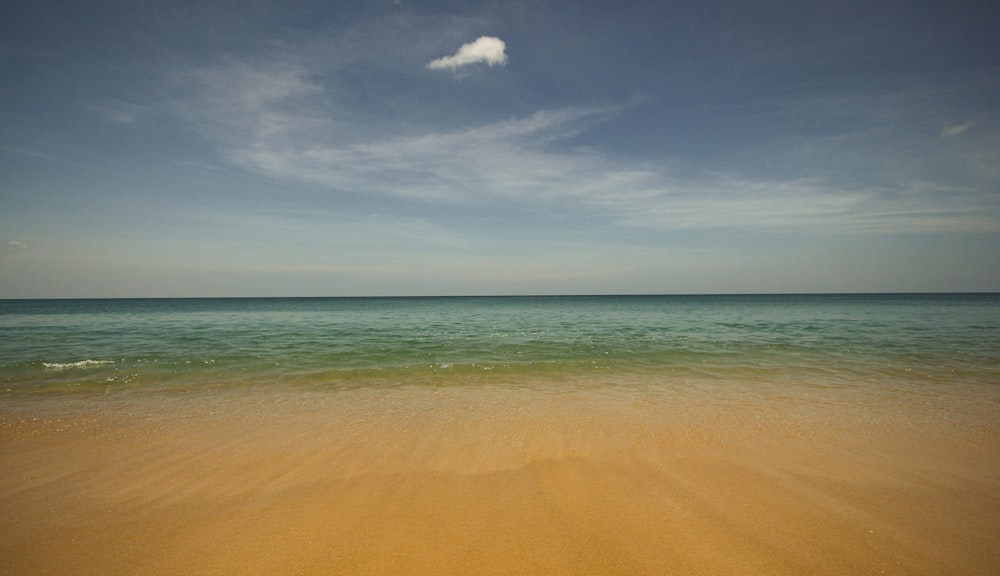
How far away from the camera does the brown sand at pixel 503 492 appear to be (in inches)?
122

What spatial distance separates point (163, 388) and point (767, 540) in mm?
11184

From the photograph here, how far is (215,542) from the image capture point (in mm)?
3311

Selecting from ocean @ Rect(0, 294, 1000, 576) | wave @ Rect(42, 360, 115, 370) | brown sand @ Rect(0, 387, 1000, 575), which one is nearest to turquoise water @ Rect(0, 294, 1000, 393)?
wave @ Rect(42, 360, 115, 370)

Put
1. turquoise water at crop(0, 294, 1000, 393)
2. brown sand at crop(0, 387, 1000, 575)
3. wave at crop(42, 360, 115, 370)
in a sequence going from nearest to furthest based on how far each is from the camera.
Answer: brown sand at crop(0, 387, 1000, 575) < turquoise water at crop(0, 294, 1000, 393) < wave at crop(42, 360, 115, 370)

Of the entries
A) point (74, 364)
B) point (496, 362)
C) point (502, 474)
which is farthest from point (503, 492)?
point (74, 364)

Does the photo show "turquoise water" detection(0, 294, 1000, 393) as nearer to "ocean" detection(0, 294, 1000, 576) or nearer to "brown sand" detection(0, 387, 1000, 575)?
"ocean" detection(0, 294, 1000, 576)

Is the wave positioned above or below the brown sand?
above

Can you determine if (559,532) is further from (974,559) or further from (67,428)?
(67,428)

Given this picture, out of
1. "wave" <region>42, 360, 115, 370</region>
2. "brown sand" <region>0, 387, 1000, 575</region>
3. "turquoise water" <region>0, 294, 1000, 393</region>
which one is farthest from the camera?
"wave" <region>42, 360, 115, 370</region>

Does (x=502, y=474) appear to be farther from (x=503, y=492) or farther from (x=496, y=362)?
(x=496, y=362)

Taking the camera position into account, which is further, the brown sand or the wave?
the wave

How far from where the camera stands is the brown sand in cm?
311

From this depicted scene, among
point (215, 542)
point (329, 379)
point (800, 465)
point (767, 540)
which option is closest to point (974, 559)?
point (767, 540)

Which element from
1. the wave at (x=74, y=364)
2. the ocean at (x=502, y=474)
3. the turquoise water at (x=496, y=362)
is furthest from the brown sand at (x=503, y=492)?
the wave at (x=74, y=364)
